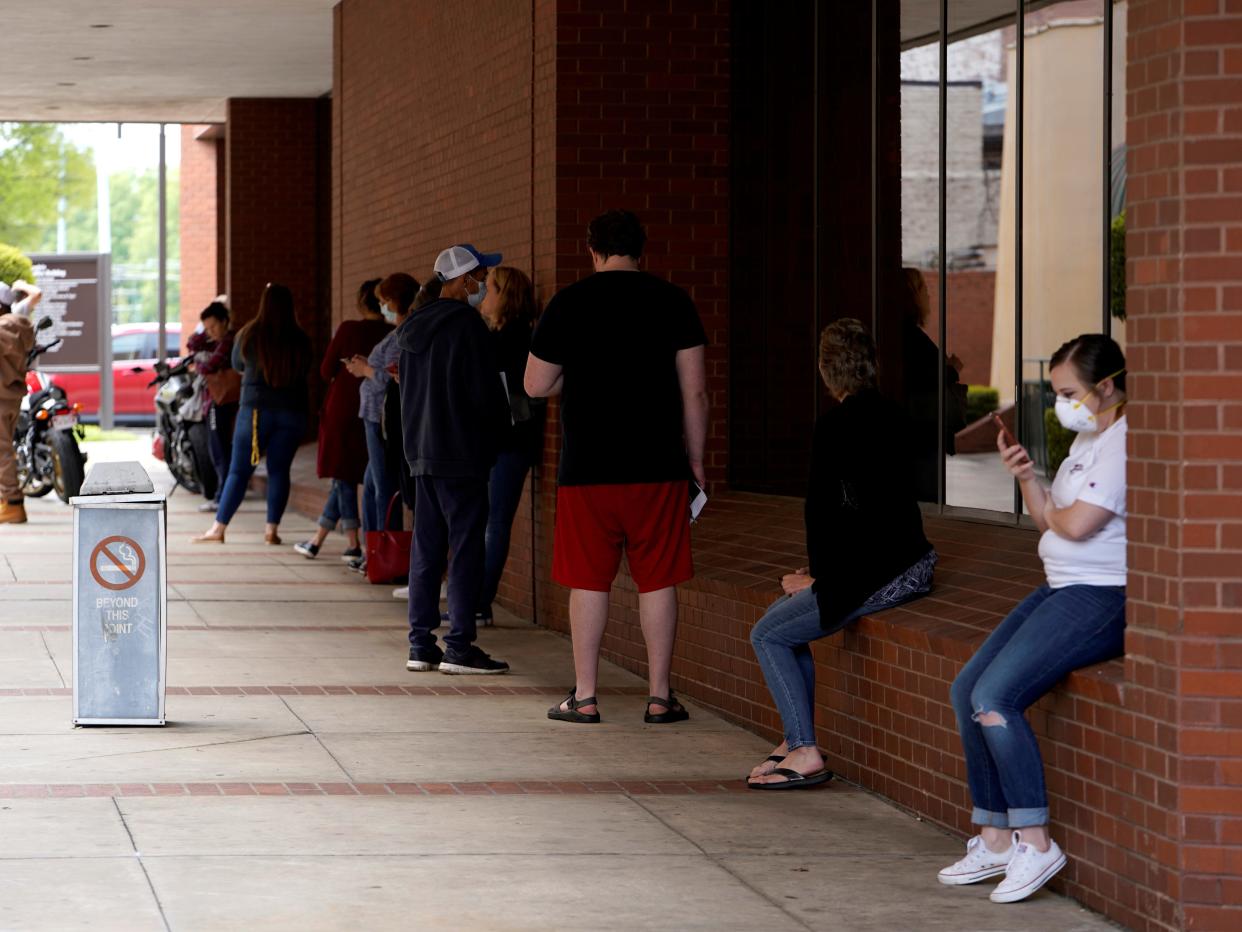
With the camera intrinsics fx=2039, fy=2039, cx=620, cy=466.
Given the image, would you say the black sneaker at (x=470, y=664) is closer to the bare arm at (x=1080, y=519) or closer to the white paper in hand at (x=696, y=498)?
the white paper in hand at (x=696, y=498)

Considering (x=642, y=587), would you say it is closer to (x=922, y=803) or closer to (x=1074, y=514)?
(x=922, y=803)

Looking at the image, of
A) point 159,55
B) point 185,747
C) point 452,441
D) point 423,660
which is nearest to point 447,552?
point 423,660

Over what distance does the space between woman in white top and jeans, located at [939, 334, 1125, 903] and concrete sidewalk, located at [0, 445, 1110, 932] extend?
0.89 feet

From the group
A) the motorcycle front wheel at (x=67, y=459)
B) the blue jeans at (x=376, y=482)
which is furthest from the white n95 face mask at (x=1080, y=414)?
the motorcycle front wheel at (x=67, y=459)

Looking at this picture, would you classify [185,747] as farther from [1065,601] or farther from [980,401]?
[980,401]

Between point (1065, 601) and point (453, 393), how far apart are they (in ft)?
13.5

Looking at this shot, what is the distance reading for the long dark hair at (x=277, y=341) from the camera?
14219mm

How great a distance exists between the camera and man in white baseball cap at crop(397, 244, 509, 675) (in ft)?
29.5

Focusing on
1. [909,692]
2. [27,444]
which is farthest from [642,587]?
[27,444]

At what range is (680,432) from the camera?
25.8ft

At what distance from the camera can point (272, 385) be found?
47.0ft

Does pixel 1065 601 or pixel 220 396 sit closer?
pixel 1065 601

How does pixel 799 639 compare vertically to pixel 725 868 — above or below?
above

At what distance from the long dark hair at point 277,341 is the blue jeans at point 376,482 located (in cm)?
180
